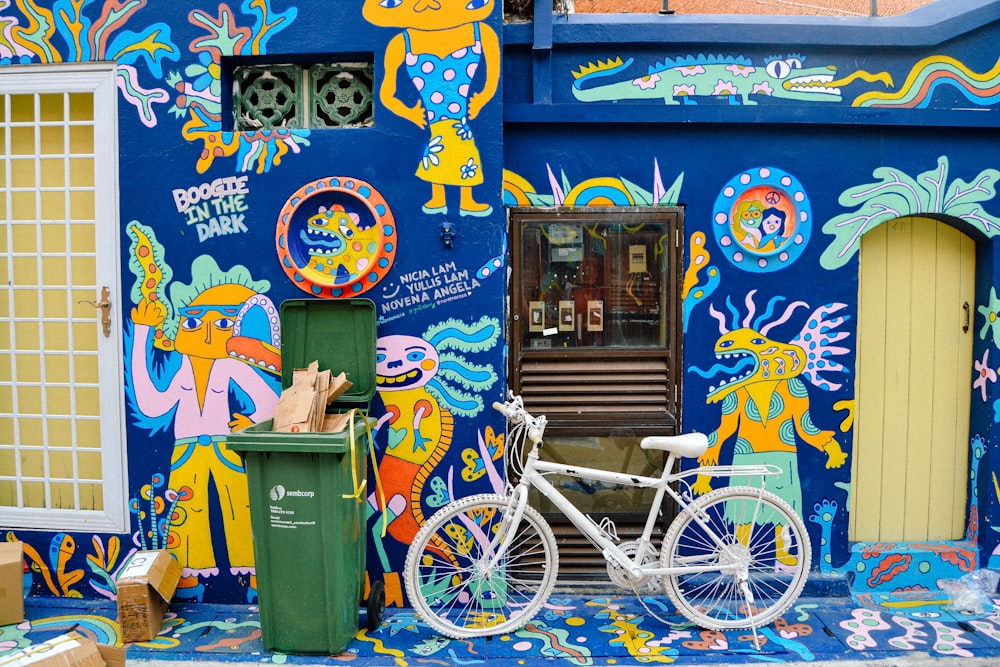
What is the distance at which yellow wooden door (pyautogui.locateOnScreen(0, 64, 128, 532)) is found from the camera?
4672mm

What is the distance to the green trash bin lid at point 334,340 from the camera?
4.50 meters

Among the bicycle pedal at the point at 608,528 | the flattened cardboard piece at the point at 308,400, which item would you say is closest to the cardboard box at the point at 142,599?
the flattened cardboard piece at the point at 308,400

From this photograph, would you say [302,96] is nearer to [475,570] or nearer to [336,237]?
[336,237]

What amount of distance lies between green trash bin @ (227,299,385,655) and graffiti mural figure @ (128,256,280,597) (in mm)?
494

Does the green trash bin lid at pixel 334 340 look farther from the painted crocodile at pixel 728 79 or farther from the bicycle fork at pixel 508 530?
the painted crocodile at pixel 728 79

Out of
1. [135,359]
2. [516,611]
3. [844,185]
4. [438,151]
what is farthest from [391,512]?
[844,185]

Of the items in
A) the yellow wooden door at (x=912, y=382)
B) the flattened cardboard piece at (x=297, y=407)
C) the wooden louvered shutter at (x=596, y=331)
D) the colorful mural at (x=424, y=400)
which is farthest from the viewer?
the yellow wooden door at (x=912, y=382)

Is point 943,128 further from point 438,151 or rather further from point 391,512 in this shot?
point 391,512

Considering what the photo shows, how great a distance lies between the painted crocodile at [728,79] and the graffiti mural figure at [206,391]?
2.62 meters

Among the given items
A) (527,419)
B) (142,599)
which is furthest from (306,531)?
(527,419)

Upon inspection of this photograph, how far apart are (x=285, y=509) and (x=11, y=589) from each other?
1843mm

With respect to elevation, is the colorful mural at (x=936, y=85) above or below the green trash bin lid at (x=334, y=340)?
above

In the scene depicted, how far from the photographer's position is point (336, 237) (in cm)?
459

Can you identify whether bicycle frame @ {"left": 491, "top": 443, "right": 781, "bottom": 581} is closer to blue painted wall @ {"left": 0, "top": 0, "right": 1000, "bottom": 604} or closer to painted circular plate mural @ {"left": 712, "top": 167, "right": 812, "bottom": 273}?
blue painted wall @ {"left": 0, "top": 0, "right": 1000, "bottom": 604}
